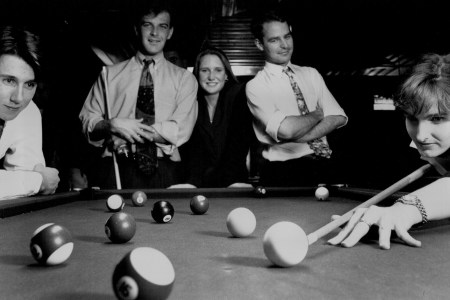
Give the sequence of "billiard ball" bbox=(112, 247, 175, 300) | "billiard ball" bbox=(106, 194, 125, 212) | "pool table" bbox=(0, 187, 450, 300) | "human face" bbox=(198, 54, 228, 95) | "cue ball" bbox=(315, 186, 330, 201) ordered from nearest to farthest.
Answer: "billiard ball" bbox=(112, 247, 175, 300)
"pool table" bbox=(0, 187, 450, 300)
"billiard ball" bbox=(106, 194, 125, 212)
"cue ball" bbox=(315, 186, 330, 201)
"human face" bbox=(198, 54, 228, 95)

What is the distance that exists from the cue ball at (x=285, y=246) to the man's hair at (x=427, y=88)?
908 mm

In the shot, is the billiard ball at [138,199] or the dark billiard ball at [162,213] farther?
the billiard ball at [138,199]

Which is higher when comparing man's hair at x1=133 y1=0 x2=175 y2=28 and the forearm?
man's hair at x1=133 y1=0 x2=175 y2=28

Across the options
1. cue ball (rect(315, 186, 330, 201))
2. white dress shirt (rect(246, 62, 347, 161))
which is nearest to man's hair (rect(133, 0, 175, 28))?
white dress shirt (rect(246, 62, 347, 161))

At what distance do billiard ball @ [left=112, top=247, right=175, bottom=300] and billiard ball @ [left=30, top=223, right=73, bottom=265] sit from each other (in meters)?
0.42

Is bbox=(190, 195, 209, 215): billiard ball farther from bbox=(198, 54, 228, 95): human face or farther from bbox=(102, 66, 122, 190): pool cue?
bbox=(198, 54, 228, 95): human face

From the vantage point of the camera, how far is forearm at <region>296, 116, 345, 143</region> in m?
4.39

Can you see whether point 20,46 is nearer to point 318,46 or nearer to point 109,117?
point 109,117

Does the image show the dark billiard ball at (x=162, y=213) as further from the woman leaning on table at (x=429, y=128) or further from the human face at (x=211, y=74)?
the human face at (x=211, y=74)

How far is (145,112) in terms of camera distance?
456 centimetres

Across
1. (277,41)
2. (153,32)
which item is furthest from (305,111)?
(153,32)

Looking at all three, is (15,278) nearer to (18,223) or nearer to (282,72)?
(18,223)

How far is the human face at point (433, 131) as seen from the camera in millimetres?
Answer: 1793

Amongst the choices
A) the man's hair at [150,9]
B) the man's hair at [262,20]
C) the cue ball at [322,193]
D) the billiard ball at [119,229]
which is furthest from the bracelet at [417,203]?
the man's hair at [150,9]
